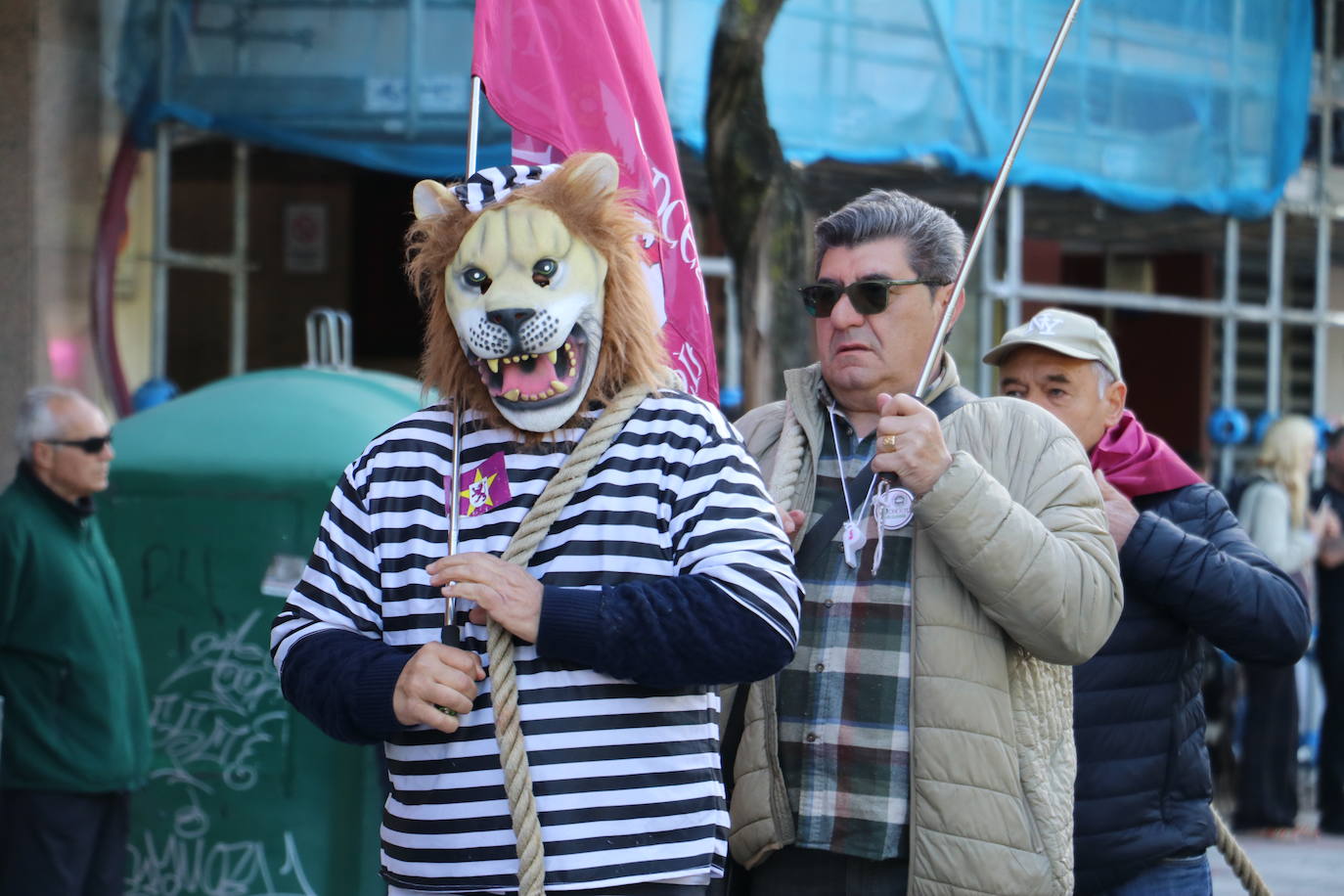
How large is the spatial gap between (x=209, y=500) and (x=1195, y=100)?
26.6ft

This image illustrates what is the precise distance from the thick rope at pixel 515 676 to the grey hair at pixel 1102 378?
1523mm

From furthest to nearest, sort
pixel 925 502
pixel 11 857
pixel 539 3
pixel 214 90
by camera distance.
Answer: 1. pixel 214 90
2. pixel 11 857
3. pixel 539 3
4. pixel 925 502

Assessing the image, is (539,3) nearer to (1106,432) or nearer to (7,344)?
(1106,432)

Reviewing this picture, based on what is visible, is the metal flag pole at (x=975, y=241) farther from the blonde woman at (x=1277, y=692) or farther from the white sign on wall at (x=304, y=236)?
the white sign on wall at (x=304, y=236)

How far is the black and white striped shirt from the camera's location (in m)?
2.17

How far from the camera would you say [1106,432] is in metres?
3.57

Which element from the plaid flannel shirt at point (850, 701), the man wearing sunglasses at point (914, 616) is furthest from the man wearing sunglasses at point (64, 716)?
the plaid flannel shirt at point (850, 701)

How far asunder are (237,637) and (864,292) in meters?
2.40

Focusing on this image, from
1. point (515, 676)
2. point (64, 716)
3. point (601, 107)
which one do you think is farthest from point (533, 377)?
point (64, 716)

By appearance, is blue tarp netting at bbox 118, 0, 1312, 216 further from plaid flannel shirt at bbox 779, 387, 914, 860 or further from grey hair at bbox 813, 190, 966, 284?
plaid flannel shirt at bbox 779, 387, 914, 860

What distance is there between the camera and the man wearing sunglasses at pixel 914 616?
263 cm

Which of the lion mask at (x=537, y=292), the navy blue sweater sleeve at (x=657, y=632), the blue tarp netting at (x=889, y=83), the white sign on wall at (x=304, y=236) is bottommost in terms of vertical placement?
the navy blue sweater sleeve at (x=657, y=632)

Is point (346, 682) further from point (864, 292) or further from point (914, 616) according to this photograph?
point (864, 292)

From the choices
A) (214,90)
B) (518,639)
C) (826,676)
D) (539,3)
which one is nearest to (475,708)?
(518,639)
